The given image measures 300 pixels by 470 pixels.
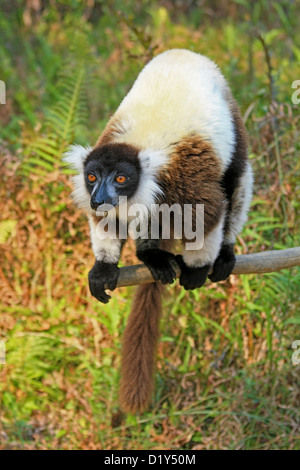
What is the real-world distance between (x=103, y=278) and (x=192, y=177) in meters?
0.72

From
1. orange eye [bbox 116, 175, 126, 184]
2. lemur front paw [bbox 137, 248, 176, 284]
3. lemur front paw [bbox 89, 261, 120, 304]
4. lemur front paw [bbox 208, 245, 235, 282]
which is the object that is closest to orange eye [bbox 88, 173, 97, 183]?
orange eye [bbox 116, 175, 126, 184]

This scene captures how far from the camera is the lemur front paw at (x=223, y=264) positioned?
349cm

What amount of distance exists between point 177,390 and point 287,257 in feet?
5.58

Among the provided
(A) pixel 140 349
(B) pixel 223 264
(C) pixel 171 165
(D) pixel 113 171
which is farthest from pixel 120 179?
(A) pixel 140 349

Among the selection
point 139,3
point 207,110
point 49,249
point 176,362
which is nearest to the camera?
point 207,110

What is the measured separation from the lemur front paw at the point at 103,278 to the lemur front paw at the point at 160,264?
0.23m

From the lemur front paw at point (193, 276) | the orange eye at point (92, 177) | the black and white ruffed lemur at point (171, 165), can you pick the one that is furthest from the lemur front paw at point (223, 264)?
the orange eye at point (92, 177)

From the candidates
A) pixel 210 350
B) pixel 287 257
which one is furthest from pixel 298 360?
pixel 287 257

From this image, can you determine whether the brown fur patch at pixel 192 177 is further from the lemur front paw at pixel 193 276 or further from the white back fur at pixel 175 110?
the lemur front paw at pixel 193 276

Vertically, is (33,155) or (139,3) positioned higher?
(139,3)

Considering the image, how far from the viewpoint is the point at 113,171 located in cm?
299

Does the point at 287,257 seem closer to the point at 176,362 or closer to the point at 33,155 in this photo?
the point at 176,362

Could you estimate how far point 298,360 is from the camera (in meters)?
4.41

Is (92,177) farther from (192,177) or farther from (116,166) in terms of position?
(192,177)
